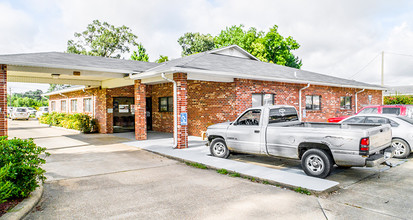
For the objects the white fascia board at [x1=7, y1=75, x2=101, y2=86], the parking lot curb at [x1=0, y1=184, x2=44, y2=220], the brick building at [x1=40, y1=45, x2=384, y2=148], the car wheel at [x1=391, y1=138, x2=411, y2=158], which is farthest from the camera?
the white fascia board at [x1=7, y1=75, x2=101, y2=86]

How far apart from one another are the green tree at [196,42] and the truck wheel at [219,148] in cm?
4011

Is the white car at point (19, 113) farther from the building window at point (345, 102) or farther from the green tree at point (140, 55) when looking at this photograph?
the building window at point (345, 102)

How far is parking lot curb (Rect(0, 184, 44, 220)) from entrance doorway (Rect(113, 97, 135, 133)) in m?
12.1

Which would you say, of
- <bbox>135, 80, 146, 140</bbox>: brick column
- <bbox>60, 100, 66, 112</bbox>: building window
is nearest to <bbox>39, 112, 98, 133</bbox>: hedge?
<bbox>60, 100, 66, 112</bbox>: building window

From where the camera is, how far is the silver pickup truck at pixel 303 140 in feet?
19.1

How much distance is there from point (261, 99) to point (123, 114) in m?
9.12

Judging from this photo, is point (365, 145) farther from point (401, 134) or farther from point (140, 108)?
point (140, 108)

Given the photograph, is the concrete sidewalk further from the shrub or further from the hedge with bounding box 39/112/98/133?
the hedge with bounding box 39/112/98/133

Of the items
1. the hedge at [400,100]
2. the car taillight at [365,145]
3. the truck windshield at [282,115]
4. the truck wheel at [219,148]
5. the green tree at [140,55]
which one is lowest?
the truck wheel at [219,148]

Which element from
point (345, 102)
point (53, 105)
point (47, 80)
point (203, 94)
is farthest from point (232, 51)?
point (53, 105)

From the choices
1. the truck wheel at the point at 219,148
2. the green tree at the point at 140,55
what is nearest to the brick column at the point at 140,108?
the truck wheel at the point at 219,148

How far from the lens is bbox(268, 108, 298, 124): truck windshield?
776 cm

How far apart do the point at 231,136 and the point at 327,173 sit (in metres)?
3.02

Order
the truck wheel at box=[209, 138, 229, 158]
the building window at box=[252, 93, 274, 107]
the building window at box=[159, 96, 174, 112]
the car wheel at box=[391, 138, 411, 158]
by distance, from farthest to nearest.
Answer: the building window at box=[159, 96, 174, 112], the building window at box=[252, 93, 274, 107], the truck wheel at box=[209, 138, 229, 158], the car wheel at box=[391, 138, 411, 158]
